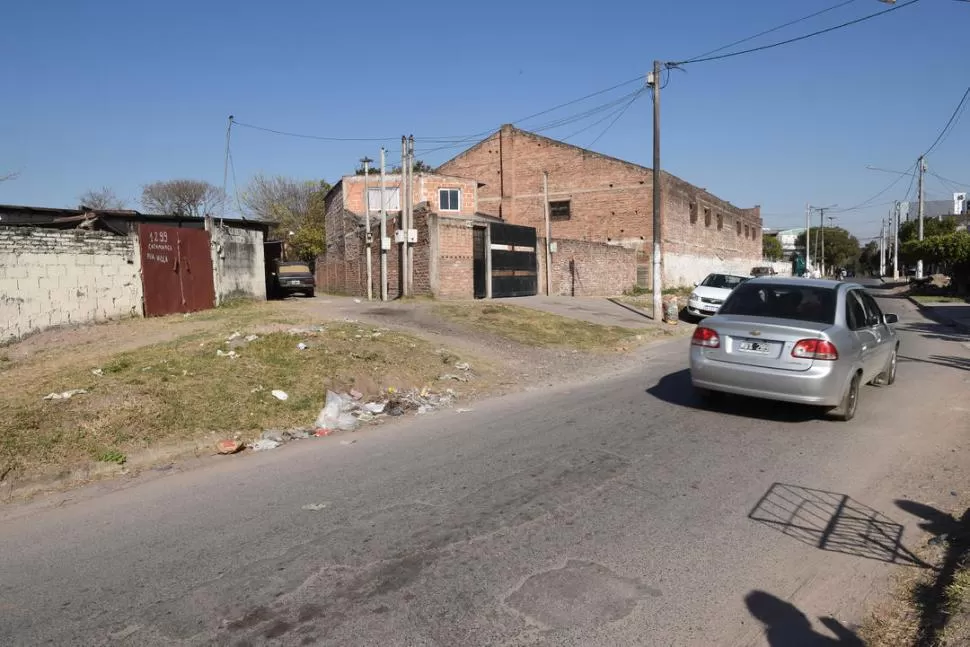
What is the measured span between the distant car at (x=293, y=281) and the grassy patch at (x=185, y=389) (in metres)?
15.0

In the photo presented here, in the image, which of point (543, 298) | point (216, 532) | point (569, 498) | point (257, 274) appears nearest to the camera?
point (216, 532)

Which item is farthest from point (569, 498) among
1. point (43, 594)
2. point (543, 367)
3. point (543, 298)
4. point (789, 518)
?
point (543, 298)

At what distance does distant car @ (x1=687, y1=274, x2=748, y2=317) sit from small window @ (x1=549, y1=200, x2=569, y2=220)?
699 inches

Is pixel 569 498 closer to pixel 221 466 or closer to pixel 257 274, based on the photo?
pixel 221 466

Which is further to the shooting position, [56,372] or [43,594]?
[56,372]

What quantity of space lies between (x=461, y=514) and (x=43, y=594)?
251 centimetres

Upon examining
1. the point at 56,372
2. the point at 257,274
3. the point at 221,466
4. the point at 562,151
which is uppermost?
the point at 562,151

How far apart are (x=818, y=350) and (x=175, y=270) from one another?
14.5m

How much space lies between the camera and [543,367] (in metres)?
12.0

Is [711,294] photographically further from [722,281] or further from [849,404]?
[849,404]

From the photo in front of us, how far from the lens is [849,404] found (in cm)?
720

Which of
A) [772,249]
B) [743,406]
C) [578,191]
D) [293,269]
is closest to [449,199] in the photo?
[578,191]

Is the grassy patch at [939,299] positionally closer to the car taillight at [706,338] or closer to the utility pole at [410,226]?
the utility pole at [410,226]

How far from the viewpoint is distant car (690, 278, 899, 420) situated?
22.3 feet
